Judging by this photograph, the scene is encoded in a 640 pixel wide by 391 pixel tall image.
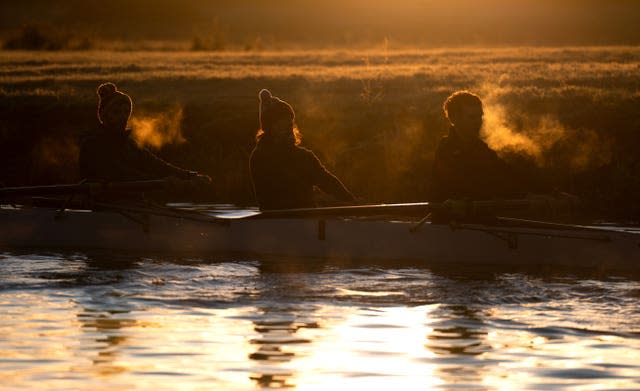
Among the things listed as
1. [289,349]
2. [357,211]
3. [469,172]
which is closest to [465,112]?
[469,172]

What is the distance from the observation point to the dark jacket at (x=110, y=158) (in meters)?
15.4

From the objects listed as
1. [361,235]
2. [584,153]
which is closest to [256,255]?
[361,235]

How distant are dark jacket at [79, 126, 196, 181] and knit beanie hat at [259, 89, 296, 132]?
152cm

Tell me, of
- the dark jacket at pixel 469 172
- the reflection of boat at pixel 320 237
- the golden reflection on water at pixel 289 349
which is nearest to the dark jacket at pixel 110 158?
the reflection of boat at pixel 320 237

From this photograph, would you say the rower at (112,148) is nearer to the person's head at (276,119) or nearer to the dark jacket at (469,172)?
the person's head at (276,119)

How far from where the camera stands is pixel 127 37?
6781 cm

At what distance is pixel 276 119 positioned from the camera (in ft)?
47.3

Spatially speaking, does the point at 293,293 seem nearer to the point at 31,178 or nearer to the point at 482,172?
the point at 482,172

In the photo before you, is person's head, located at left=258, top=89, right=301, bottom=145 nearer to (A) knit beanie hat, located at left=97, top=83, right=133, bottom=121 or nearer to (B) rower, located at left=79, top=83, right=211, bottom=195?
(B) rower, located at left=79, top=83, right=211, bottom=195

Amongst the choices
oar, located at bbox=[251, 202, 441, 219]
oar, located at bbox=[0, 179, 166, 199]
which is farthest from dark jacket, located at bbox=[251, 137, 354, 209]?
oar, located at bbox=[0, 179, 166, 199]

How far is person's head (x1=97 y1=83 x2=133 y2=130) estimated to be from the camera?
1516 centimetres

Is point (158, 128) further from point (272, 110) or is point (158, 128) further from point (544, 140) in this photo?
point (272, 110)

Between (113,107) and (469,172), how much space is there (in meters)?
4.04

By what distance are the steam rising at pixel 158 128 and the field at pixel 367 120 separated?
41mm
